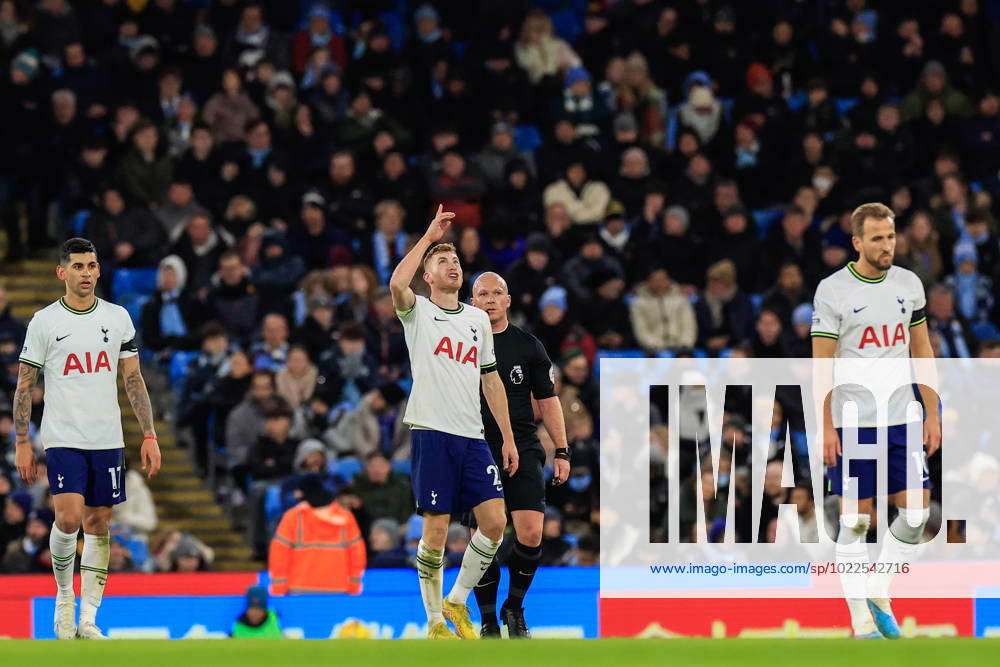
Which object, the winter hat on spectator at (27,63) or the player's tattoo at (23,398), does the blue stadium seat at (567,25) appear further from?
the player's tattoo at (23,398)

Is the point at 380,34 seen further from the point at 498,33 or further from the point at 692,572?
the point at 692,572

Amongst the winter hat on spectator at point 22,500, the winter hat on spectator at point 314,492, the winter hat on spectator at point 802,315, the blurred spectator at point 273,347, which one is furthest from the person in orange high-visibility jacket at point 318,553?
the winter hat on spectator at point 802,315

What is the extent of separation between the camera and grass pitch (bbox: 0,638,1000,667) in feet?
27.9

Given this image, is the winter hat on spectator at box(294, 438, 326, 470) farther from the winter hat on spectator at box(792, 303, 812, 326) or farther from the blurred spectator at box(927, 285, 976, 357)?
the blurred spectator at box(927, 285, 976, 357)

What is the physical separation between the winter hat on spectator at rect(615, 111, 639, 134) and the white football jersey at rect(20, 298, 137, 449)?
35.7 ft

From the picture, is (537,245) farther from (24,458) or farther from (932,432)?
(24,458)

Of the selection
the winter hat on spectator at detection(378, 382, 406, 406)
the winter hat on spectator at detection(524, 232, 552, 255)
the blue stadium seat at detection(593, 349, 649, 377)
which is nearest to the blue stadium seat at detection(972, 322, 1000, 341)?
the blue stadium seat at detection(593, 349, 649, 377)

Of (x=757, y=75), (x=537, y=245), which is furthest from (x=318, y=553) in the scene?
(x=757, y=75)

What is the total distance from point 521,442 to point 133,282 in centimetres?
878

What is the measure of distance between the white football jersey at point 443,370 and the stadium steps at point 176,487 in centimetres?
693

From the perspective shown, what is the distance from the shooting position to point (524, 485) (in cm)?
1172

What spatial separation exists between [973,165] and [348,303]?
8584mm

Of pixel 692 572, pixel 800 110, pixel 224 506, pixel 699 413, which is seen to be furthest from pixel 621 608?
pixel 800 110

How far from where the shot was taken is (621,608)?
1430 centimetres
